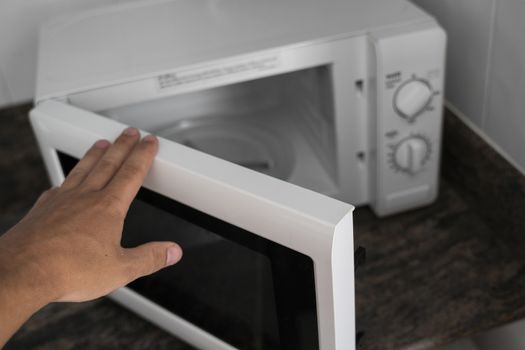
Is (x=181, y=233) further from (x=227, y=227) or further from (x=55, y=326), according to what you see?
(x=55, y=326)

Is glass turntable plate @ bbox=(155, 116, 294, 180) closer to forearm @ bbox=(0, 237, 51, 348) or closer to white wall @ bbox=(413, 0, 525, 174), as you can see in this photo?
white wall @ bbox=(413, 0, 525, 174)

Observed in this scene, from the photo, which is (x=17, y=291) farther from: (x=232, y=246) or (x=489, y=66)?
(x=489, y=66)

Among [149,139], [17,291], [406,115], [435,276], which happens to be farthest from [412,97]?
[17,291]

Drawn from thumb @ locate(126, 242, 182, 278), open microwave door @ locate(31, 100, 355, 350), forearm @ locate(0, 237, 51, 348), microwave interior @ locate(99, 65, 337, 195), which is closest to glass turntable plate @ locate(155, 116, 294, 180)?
microwave interior @ locate(99, 65, 337, 195)

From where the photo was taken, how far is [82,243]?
543 millimetres

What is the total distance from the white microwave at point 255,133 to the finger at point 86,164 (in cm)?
1

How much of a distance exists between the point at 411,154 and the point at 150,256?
39 centimetres

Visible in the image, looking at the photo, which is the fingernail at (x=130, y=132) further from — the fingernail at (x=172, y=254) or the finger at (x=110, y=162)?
the fingernail at (x=172, y=254)

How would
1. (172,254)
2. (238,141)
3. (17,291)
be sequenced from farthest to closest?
(238,141) < (172,254) < (17,291)

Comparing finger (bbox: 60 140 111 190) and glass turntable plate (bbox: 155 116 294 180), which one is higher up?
finger (bbox: 60 140 111 190)

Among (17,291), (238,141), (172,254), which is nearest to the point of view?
(17,291)

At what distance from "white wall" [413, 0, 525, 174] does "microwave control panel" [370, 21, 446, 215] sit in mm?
66

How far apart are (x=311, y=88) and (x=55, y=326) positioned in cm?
44

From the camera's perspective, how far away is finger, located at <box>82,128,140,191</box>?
61 cm
